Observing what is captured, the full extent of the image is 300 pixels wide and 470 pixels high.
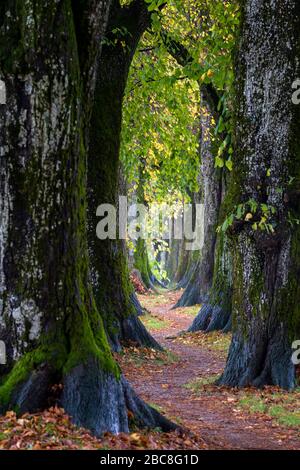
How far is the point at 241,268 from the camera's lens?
9820 millimetres

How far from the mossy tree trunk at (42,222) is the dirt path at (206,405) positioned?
1.69 m

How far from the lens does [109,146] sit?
1208 cm

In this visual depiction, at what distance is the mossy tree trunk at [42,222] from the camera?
572cm

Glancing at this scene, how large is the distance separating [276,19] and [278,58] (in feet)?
1.85
